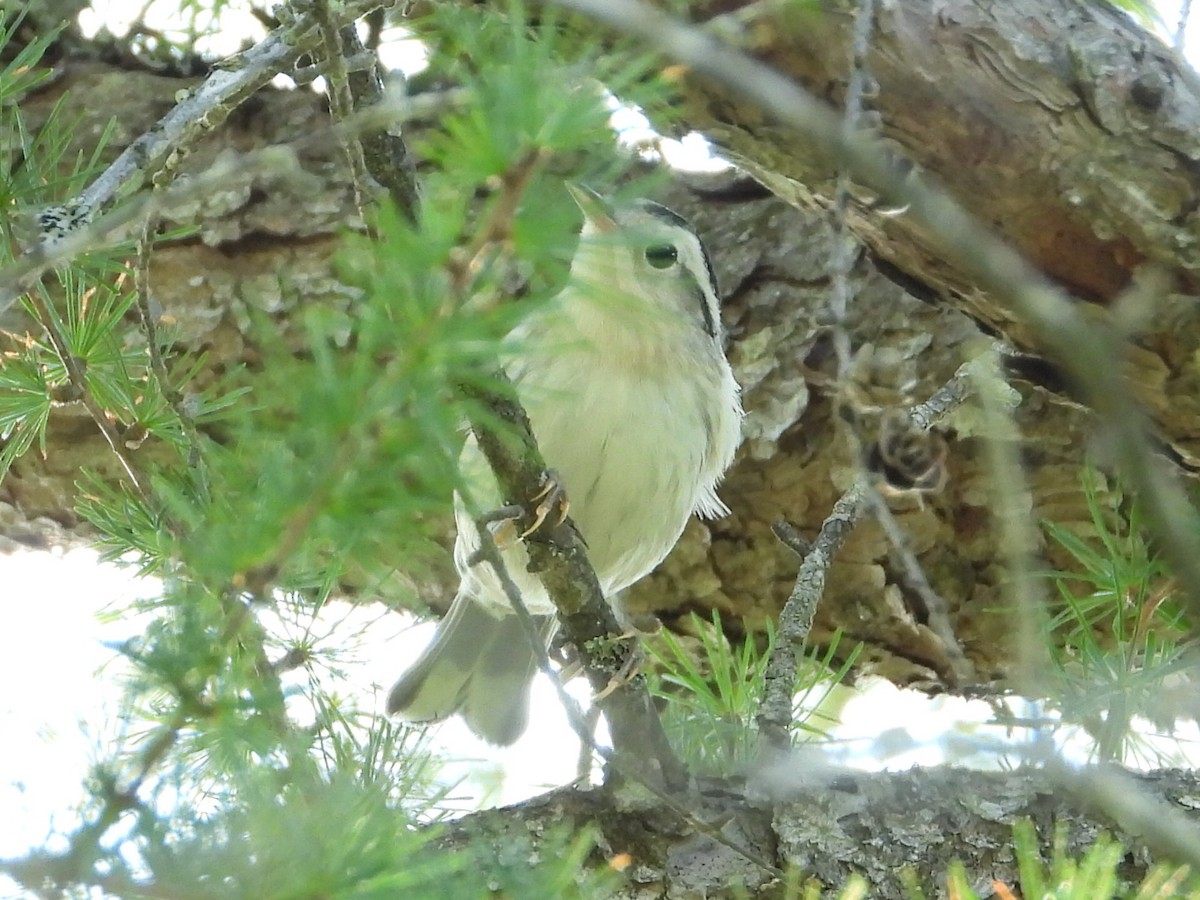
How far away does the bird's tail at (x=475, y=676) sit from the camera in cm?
262

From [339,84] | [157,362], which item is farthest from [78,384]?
[339,84]

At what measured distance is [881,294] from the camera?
2.85m

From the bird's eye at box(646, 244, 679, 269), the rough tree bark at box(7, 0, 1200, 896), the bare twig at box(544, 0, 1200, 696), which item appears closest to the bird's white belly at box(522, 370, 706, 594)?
the bird's eye at box(646, 244, 679, 269)

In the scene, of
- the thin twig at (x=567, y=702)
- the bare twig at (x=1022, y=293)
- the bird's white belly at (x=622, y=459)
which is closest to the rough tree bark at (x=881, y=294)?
the thin twig at (x=567, y=702)

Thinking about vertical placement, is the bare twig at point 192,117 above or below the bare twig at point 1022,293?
above

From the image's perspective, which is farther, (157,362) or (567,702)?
(157,362)

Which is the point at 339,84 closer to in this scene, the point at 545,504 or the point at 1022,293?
the point at 545,504

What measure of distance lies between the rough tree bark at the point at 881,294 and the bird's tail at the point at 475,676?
0.86ft

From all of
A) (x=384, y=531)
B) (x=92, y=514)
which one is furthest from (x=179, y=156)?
(x=384, y=531)

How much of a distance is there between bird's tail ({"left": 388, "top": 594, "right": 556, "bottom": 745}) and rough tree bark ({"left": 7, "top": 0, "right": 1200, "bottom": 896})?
261mm

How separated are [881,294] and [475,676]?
4.01 feet

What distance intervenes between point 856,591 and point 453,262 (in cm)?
221

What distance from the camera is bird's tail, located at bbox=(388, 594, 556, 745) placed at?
8.59 feet

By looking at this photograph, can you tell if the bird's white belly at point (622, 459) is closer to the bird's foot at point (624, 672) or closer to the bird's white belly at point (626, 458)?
the bird's white belly at point (626, 458)
